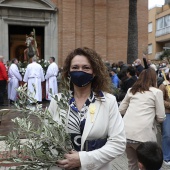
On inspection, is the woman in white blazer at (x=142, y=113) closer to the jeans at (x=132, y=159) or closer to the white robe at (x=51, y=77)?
the jeans at (x=132, y=159)

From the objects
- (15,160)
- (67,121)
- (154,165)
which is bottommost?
(154,165)

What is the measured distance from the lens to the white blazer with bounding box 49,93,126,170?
2.32 m

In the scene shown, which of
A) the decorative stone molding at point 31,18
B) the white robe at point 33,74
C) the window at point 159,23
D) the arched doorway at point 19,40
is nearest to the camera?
the white robe at point 33,74

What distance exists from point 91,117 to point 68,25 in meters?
19.5

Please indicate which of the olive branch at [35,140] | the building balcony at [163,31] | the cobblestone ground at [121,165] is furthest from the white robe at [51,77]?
the building balcony at [163,31]

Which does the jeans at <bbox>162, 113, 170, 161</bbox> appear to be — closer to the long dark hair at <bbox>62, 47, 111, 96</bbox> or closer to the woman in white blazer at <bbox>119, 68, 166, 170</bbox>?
the woman in white blazer at <bbox>119, 68, 166, 170</bbox>

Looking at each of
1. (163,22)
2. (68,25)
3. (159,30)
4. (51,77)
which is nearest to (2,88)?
(51,77)

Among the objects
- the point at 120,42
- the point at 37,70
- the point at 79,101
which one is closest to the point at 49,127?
the point at 79,101

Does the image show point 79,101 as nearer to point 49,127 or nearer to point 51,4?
point 49,127

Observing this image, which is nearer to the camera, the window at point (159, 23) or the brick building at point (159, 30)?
the brick building at point (159, 30)

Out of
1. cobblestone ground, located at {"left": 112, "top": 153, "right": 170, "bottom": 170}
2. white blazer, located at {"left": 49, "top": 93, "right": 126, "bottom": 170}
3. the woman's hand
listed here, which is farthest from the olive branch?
cobblestone ground, located at {"left": 112, "top": 153, "right": 170, "bottom": 170}

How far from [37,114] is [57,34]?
19.6m

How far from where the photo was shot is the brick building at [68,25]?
20.4 metres

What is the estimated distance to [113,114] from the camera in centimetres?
250
